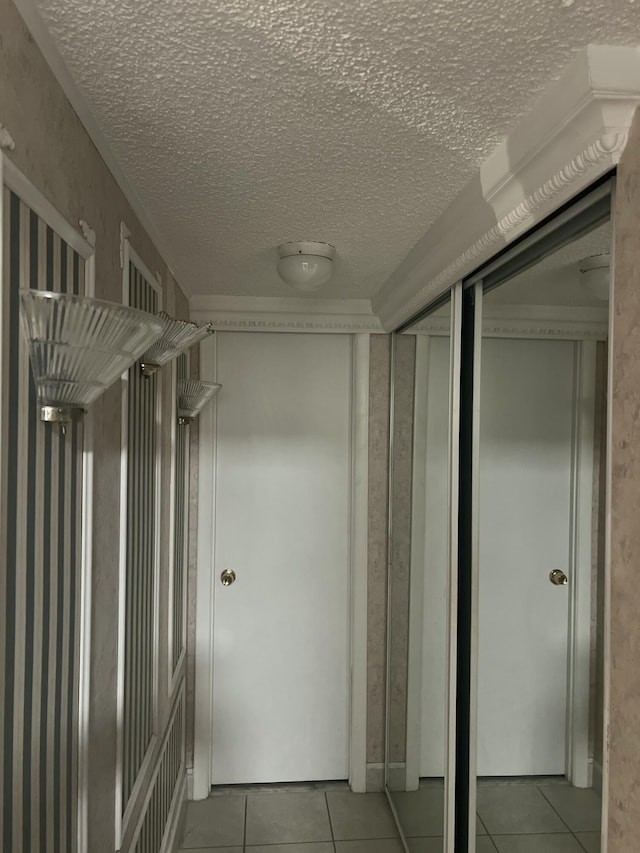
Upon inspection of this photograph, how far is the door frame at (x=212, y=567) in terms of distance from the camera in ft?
9.77

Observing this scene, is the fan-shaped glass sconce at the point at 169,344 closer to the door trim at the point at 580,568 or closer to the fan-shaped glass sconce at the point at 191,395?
the fan-shaped glass sconce at the point at 191,395

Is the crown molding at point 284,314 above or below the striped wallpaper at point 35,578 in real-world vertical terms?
above

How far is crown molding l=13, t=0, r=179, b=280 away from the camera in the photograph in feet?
2.83

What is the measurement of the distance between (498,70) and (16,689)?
3.96 feet

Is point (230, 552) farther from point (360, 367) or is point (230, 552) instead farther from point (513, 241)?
point (513, 241)

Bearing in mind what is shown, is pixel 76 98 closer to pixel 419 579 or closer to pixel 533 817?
pixel 533 817

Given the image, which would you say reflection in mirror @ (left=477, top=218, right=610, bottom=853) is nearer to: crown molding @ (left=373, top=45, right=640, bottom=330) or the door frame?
crown molding @ (left=373, top=45, right=640, bottom=330)

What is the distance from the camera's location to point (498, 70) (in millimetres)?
1006

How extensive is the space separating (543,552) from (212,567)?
6.35ft

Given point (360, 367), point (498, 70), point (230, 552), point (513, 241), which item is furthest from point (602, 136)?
point (230, 552)

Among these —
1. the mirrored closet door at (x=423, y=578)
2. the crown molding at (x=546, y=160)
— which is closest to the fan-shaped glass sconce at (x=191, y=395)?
the mirrored closet door at (x=423, y=578)

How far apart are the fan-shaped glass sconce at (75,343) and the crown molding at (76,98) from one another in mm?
388

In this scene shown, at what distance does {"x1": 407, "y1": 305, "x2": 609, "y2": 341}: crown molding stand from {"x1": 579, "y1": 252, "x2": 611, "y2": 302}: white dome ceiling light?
3cm

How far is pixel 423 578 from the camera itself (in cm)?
234
